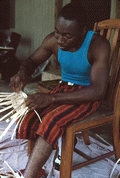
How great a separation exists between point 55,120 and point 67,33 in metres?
0.53

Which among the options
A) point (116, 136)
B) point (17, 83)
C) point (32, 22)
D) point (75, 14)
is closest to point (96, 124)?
point (116, 136)

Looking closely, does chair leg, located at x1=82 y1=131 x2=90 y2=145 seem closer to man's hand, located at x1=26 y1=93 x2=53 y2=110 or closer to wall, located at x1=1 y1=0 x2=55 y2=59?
man's hand, located at x1=26 y1=93 x2=53 y2=110

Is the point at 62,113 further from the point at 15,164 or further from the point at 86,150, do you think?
the point at 86,150

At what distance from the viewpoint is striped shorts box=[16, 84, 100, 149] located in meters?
1.19

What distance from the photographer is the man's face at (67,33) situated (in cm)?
125

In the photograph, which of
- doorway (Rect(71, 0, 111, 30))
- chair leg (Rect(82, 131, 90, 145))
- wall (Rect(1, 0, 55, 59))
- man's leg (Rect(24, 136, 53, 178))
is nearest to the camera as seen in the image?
man's leg (Rect(24, 136, 53, 178))

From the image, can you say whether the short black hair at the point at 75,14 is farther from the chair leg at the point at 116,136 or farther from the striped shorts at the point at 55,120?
the chair leg at the point at 116,136

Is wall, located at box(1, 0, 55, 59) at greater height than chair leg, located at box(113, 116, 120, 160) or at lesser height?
greater

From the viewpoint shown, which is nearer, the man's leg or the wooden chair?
the man's leg

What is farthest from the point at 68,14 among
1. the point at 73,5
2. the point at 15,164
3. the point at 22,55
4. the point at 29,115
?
the point at 22,55

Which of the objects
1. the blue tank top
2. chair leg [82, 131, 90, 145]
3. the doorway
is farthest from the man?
the doorway

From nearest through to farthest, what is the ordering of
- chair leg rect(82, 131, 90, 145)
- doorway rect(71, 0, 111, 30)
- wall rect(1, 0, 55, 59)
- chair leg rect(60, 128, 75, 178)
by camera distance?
chair leg rect(60, 128, 75, 178)
chair leg rect(82, 131, 90, 145)
doorway rect(71, 0, 111, 30)
wall rect(1, 0, 55, 59)

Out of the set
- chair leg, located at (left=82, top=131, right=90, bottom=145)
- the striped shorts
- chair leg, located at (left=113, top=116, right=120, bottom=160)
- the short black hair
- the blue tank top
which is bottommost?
chair leg, located at (left=82, top=131, right=90, bottom=145)

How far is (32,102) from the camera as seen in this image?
1176 millimetres
